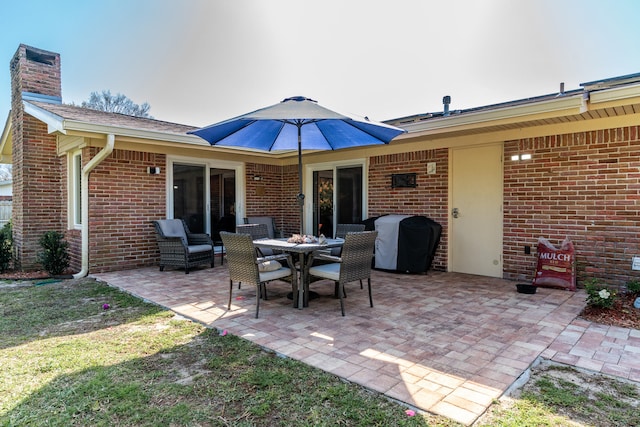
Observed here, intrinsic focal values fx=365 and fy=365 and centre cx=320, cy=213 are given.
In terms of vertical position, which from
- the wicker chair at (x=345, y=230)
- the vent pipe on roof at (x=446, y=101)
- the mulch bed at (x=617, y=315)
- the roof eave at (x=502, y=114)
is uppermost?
the vent pipe on roof at (x=446, y=101)

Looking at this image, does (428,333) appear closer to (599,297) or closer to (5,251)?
(599,297)

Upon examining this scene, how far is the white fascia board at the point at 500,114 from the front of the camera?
4.35 metres

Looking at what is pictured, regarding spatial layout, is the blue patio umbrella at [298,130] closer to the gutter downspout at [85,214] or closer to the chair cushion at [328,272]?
the chair cushion at [328,272]

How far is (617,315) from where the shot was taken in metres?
3.79

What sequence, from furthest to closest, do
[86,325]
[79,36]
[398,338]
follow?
1. [79,36]
2. [86,325]
3. [398,338]

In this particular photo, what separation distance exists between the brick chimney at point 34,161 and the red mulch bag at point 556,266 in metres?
8.36

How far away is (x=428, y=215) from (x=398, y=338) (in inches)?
146

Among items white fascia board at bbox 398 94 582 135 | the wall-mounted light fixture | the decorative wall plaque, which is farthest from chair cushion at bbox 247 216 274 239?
the wall-mounted light fixture

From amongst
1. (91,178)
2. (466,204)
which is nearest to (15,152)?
(91,178)

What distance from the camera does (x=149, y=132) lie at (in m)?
6.06

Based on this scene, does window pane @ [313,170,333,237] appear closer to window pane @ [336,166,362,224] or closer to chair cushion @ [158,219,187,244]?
window pane @ [336,166,362,224]

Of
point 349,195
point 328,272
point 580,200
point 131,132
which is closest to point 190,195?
point 131,132

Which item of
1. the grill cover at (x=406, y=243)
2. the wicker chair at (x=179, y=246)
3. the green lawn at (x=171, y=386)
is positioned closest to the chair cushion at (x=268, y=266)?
the green lawn at (x=171, y=386)

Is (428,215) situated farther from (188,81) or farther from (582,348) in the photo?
(188,81)
